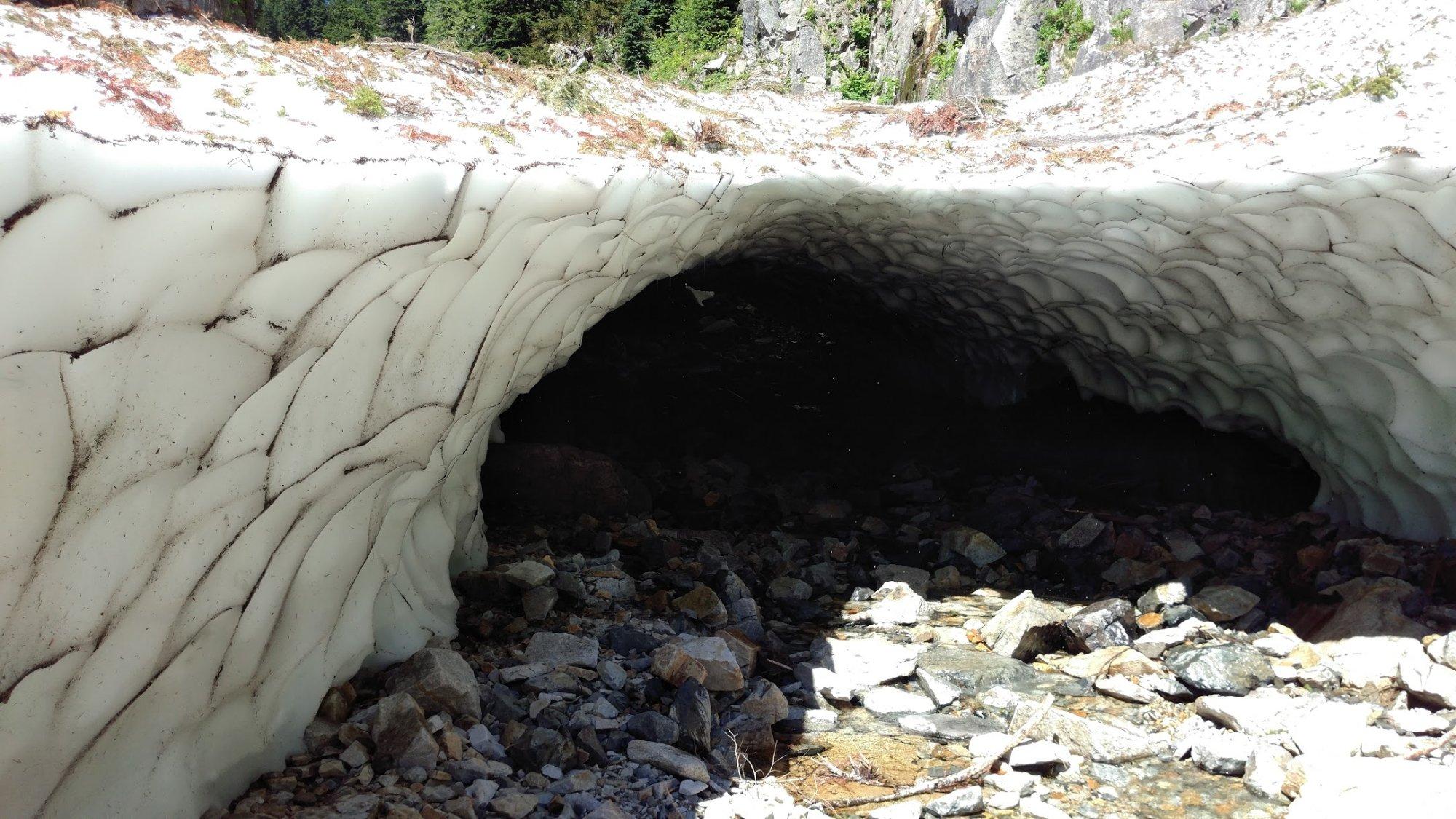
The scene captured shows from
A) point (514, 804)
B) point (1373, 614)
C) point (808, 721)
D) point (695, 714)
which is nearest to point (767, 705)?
point (808, 721)

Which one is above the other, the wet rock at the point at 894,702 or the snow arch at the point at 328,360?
the snow arch at the point at 328,360

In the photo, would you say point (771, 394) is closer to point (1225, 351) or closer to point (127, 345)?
point (1225, 351)

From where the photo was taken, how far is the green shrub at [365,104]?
3.45m

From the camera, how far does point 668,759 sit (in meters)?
3.68

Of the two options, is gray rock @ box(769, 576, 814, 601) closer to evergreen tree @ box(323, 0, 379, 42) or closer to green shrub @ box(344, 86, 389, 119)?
green shrub @ box(344, 86, 389, 119)

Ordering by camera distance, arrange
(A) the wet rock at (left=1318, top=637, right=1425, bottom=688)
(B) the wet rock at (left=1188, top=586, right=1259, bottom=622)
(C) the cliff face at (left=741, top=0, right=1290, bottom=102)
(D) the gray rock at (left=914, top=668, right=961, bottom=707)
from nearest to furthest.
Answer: (A) the wet rock at (left=1318, top=637, right=1425, bottom=688) → (D) the gray rock at (left=914, top=668, right=961, bottom=707) → (B) the wet rock at (left=1188, top=586, right=1259, bottom=622) → (C) the cliff face at (left=741, top=0, right=1290, bottom=102)

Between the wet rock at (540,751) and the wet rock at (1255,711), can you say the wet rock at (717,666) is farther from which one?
the wet rock at (1255,711)

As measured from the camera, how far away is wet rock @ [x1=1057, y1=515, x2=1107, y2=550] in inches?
282

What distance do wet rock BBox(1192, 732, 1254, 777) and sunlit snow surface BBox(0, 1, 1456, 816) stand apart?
7.97 ft

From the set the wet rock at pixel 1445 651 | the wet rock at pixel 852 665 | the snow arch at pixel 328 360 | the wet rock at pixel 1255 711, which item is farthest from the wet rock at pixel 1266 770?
the snow arch at pixel 328 360

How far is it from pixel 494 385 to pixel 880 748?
7.98ft

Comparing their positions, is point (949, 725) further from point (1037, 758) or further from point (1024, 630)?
point (1024, 630)

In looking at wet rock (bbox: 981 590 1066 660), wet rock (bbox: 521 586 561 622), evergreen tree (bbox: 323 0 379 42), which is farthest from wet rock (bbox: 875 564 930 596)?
evergreen tree (bbox: 323 0 379 42)

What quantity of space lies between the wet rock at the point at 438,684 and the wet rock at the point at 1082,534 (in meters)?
4.79
